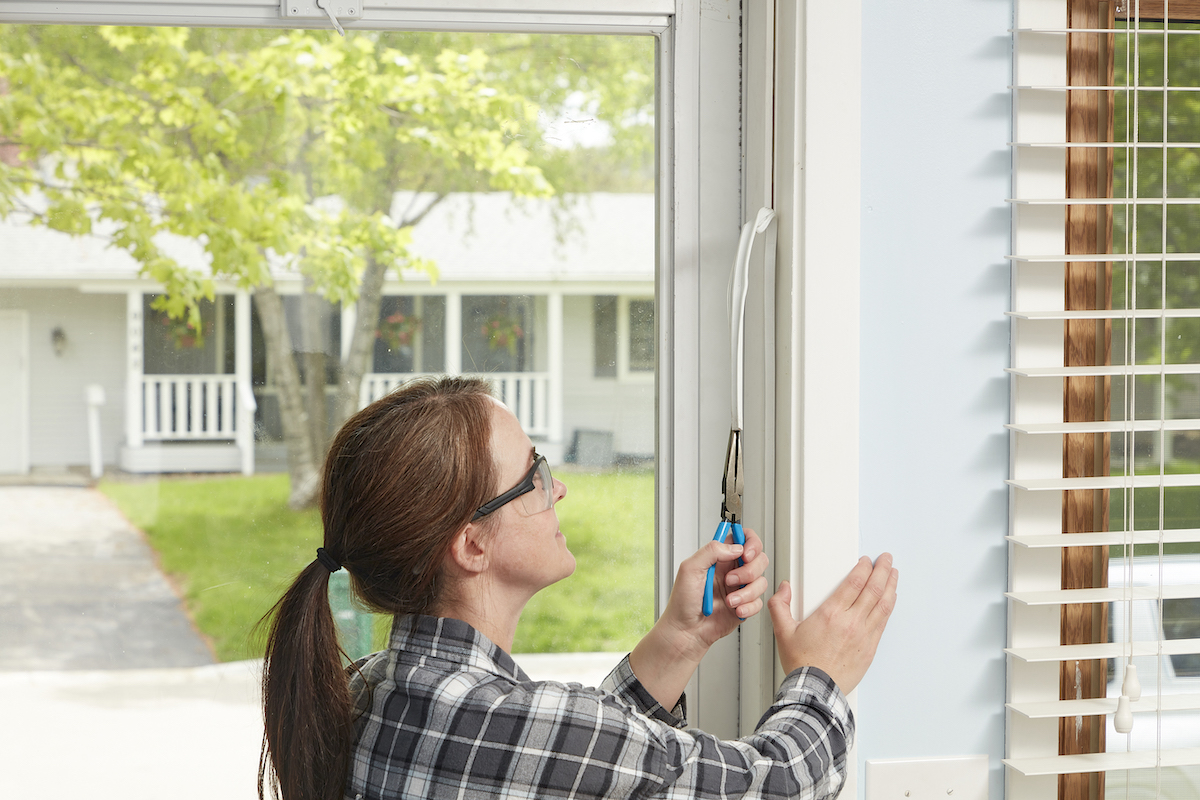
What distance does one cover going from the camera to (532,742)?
0.79m

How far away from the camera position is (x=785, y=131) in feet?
3.27

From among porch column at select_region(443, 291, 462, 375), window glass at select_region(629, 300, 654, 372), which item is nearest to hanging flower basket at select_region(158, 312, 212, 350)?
porch column at select_region(443, 291, 462, 375)

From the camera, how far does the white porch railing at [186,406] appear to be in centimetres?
112

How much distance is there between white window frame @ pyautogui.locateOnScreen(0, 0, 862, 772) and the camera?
0.98 meters

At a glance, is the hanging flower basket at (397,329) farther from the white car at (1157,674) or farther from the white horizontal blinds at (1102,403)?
the white car at (1157,674)

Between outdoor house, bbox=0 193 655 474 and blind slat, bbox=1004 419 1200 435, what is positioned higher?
outdoor house, bbox=0 193 655 474

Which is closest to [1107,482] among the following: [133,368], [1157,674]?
[1157,674]

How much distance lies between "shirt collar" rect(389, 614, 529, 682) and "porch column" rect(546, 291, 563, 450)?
342mm

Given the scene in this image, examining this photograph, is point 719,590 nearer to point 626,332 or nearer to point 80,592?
point 626,332

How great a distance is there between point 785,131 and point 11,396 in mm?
987

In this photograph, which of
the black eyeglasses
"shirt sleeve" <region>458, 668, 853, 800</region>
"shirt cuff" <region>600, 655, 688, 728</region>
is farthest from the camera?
"shirt cuff" <region>600, 655, 688, 728</region>

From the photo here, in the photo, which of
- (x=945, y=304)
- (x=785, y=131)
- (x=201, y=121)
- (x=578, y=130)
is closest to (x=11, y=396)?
(x=201, y=121)

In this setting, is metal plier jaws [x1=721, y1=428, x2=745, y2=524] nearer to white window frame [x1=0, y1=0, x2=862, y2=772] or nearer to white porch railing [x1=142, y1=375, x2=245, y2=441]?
white window frame [x1=0, y1=0, x2=862, y2=772]

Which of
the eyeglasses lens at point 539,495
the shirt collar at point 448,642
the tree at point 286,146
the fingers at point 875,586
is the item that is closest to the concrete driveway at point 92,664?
the tree at point 286,146
